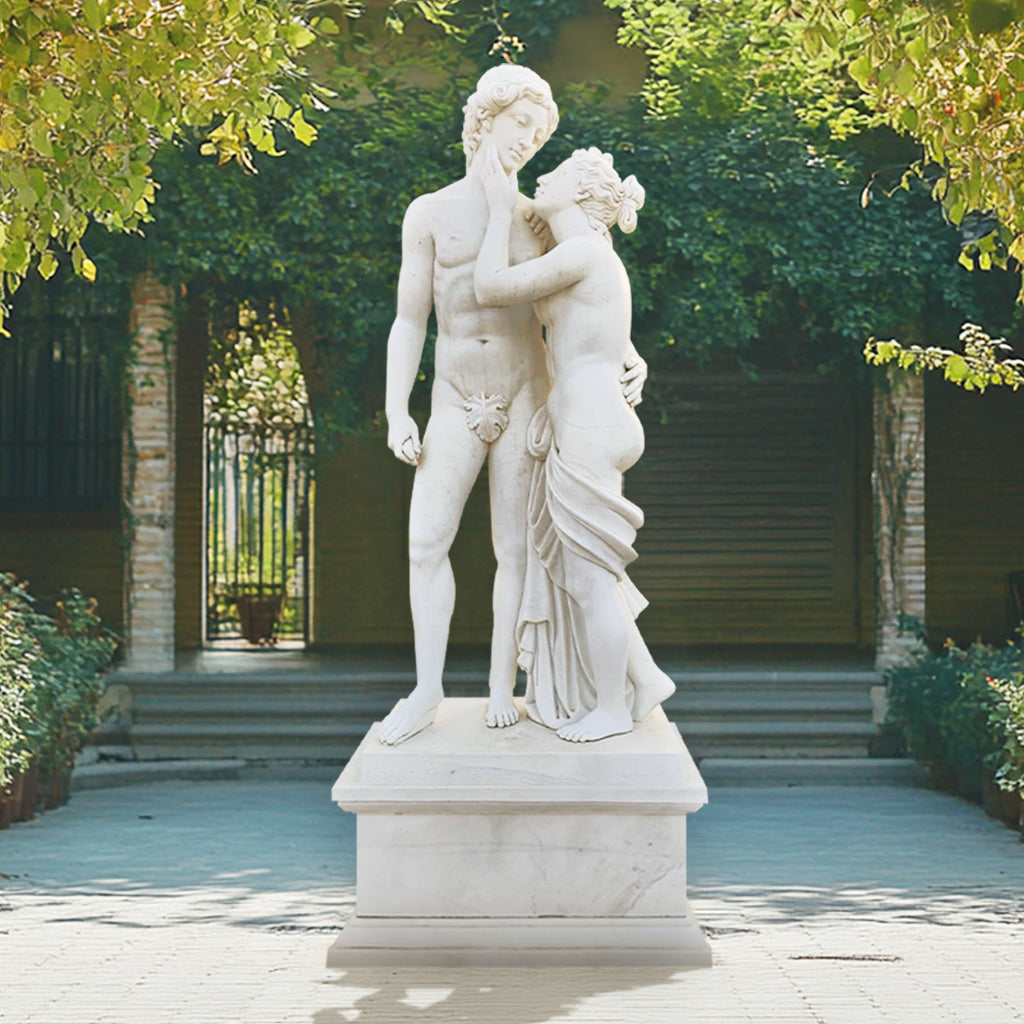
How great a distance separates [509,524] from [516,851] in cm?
122

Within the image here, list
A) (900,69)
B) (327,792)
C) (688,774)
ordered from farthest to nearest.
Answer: (327,792) < (688,774) < (900,69)

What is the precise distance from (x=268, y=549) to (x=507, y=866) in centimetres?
1273

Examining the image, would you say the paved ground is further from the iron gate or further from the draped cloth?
the iron gate

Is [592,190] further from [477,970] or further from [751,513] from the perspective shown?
[751,513]

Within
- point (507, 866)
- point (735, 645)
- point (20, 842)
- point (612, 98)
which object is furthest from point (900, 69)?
point (735, 645)

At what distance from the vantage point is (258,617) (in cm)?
1672

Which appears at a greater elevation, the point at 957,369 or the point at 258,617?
the point at 957,369

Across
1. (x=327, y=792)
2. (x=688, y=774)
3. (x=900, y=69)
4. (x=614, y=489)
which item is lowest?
(x=327, y=792)

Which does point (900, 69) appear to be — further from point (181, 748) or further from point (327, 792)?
point (181, 748)

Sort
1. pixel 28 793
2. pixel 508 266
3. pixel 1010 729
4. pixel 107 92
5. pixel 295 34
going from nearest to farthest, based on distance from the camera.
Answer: pixel 107 92, pixel 295 34, pixel 508 266, pixel 1010 729, pixel 28 793

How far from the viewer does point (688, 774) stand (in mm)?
5922

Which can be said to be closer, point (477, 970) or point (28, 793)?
point (477, 970)

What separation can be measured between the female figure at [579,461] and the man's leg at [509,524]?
0.14ft

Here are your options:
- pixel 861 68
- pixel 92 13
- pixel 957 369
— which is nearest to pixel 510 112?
pixel 861 68
